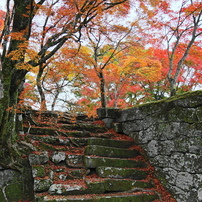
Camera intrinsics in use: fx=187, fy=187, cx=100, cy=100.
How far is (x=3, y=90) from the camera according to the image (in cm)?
423

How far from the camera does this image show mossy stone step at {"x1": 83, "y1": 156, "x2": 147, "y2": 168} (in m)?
4.41

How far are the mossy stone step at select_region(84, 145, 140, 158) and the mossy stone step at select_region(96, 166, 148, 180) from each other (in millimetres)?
565

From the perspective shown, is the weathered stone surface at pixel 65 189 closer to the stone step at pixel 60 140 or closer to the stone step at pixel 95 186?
the stone step at pixel 95 186

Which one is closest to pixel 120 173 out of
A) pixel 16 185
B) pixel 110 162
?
pixel 110 162

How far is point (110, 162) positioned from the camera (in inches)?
180

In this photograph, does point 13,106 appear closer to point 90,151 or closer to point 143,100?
point 90,151

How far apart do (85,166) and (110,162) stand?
62 cm

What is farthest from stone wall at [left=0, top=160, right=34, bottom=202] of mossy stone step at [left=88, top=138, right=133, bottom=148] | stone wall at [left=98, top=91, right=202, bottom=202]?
stone wall at [left=98, top=91, right=202, bottom=202]

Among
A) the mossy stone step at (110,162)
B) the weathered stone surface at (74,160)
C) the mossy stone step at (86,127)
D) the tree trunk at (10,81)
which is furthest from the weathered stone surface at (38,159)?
the mossy stone step at (86,127)

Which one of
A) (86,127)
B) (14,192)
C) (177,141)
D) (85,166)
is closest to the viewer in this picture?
(14,192)

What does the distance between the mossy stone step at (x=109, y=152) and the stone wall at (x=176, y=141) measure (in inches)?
16.2

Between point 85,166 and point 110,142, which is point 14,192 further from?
point 110,142

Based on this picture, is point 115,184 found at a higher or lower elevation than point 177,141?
lower

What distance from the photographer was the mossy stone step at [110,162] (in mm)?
4410
